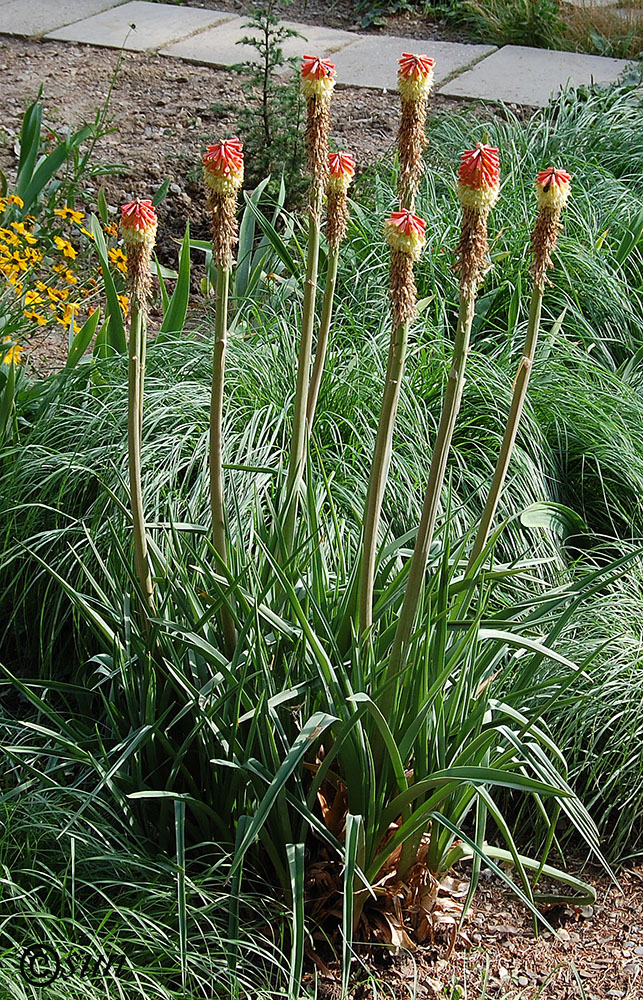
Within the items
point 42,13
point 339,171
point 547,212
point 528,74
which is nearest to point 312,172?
point 339,171

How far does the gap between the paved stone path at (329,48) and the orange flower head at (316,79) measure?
15.3 feet

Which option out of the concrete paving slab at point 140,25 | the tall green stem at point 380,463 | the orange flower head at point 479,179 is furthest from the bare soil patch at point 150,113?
the orange flower head at point 479,179

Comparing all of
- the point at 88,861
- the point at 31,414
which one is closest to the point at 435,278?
the point at 31,414

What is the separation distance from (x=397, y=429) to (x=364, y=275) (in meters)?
0.96

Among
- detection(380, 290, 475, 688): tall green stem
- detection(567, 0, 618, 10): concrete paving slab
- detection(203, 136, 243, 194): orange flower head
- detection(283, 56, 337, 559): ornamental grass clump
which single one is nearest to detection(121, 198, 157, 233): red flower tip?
detection(203, 136, 243, 194): orange flower head

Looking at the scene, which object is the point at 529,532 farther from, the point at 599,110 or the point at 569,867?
the point at 599,110

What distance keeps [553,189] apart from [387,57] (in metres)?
5.74

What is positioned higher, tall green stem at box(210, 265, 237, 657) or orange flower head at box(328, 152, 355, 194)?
orange flower head at box(328, 152, 355, 194)

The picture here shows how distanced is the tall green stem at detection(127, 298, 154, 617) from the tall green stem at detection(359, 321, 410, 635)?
391mm

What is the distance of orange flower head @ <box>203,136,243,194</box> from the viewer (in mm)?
1593

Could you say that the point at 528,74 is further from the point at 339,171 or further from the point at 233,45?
the point at 339,171

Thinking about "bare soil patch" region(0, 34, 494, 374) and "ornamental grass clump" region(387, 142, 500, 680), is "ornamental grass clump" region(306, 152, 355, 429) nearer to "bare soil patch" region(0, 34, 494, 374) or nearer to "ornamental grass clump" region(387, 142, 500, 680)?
"ornamental grass clump" region(387, 142, 500, 680)

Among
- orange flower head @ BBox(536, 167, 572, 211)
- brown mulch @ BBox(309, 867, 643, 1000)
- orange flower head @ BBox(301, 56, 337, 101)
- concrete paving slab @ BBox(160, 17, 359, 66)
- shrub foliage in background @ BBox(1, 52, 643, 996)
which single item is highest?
concrete paving slab @ BBox(160, 17, 359, 66)

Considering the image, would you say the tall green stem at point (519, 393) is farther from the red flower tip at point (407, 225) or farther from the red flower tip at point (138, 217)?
the red flower tip at point (138, 217)
